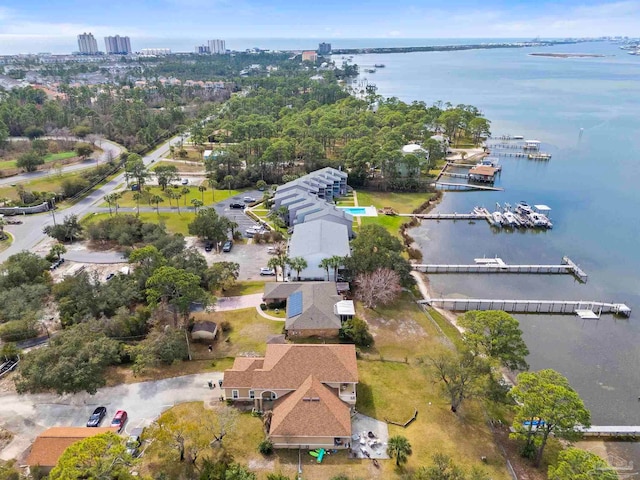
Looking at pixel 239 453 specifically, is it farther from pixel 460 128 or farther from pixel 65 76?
pixel 65 76

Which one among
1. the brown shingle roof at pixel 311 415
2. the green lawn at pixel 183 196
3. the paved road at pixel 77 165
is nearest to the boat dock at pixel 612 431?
the brown shingle roof at pixel 311 415

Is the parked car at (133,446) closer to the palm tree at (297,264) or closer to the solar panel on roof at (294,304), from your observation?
the solar panel on roof at (294,304)

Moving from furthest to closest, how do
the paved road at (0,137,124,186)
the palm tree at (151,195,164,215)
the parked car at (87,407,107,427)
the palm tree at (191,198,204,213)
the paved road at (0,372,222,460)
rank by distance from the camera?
1. the paved road at (0,137,124,186)
2. the palm tree at (151,195,164,215)
3. the palm tree at (191,198,204,213)
4. the paved road at (0,372,222,460)
5. the parked car at (87,407,107,427)

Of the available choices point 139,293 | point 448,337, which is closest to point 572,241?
point 448,337

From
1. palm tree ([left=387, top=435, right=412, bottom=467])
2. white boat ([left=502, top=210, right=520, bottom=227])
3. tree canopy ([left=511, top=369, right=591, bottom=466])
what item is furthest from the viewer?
white boat ([left=502, top=210, right=520, bottom=227])

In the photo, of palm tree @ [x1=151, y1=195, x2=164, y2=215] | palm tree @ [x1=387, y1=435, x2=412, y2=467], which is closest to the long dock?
palm tree @ [x1=151, y1=195, x2=164, y2=215]

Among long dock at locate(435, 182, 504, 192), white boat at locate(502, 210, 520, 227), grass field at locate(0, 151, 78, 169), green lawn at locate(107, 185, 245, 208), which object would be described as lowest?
white boat at locate(502, 210, 520, 227)

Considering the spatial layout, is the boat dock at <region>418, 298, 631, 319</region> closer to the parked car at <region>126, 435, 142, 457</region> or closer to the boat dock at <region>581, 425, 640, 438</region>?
the boat dock at <region>581, 425, 640, 438</region>
